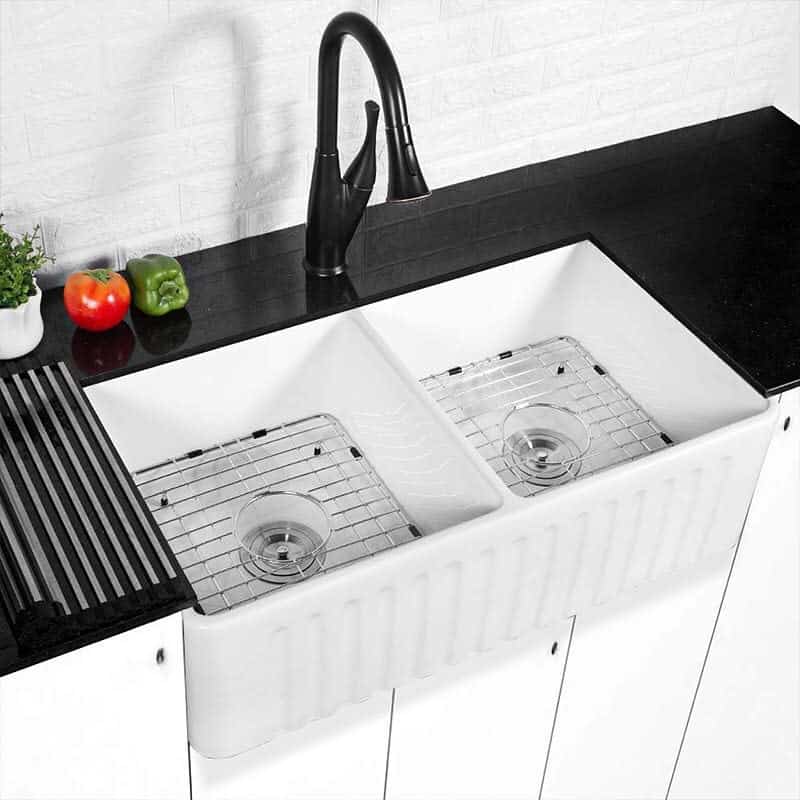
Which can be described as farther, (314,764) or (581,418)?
(581,418)

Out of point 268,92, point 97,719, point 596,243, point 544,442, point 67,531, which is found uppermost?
point 268,92

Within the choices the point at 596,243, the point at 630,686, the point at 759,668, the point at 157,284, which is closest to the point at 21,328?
the point at 157,284

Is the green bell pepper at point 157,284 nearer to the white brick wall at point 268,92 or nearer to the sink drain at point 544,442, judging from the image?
the white brick wall at point 268,92

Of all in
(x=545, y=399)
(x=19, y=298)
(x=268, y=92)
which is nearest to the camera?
(x=19, y=298)

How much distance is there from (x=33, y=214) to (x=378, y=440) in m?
0.62

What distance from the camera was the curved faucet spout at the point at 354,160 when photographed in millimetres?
1702

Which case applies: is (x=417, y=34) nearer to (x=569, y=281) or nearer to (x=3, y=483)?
(x=569, y=281)

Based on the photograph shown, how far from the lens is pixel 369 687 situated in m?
1.76

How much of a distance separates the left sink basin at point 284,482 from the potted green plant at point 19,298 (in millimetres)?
119

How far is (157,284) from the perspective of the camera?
195cm

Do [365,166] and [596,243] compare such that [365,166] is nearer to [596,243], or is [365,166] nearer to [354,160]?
[354,160]

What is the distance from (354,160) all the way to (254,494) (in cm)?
53

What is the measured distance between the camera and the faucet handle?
193 cm

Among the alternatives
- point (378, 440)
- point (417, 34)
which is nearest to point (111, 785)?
point (378, 440)
